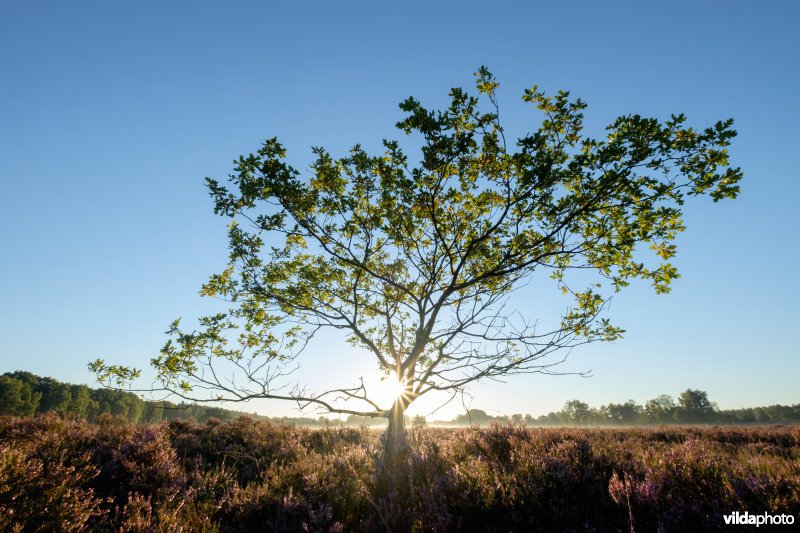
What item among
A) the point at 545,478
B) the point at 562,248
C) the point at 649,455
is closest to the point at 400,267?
the point at 562,248

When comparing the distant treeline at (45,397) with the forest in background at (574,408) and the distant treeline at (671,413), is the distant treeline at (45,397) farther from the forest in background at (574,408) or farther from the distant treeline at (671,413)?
the distant treeline at (671,413)

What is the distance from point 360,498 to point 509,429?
199 inches

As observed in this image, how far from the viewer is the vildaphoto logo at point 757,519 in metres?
3.50

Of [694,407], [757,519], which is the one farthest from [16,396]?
[694,407]

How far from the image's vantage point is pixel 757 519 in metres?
3.55

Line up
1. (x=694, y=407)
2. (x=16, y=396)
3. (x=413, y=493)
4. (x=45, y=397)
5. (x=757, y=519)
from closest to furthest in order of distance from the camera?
(x=757, y=519)
(x=413, y=493)
(x=16, y=396)
(x=45, y=397)
(x=694, y=407)

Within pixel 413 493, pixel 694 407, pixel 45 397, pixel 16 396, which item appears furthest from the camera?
pixel 694 407

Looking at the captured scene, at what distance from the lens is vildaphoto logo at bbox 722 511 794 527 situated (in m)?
3.50

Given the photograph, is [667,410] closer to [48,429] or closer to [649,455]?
[649,455]

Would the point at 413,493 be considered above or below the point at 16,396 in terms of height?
above

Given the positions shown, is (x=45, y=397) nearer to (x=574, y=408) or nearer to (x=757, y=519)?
(x=757, y=519)

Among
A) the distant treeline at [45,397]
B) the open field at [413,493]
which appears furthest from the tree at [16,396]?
the open field at [413,493]

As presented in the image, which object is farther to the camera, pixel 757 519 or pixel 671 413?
pixel 671 413

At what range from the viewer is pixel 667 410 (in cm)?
8862
